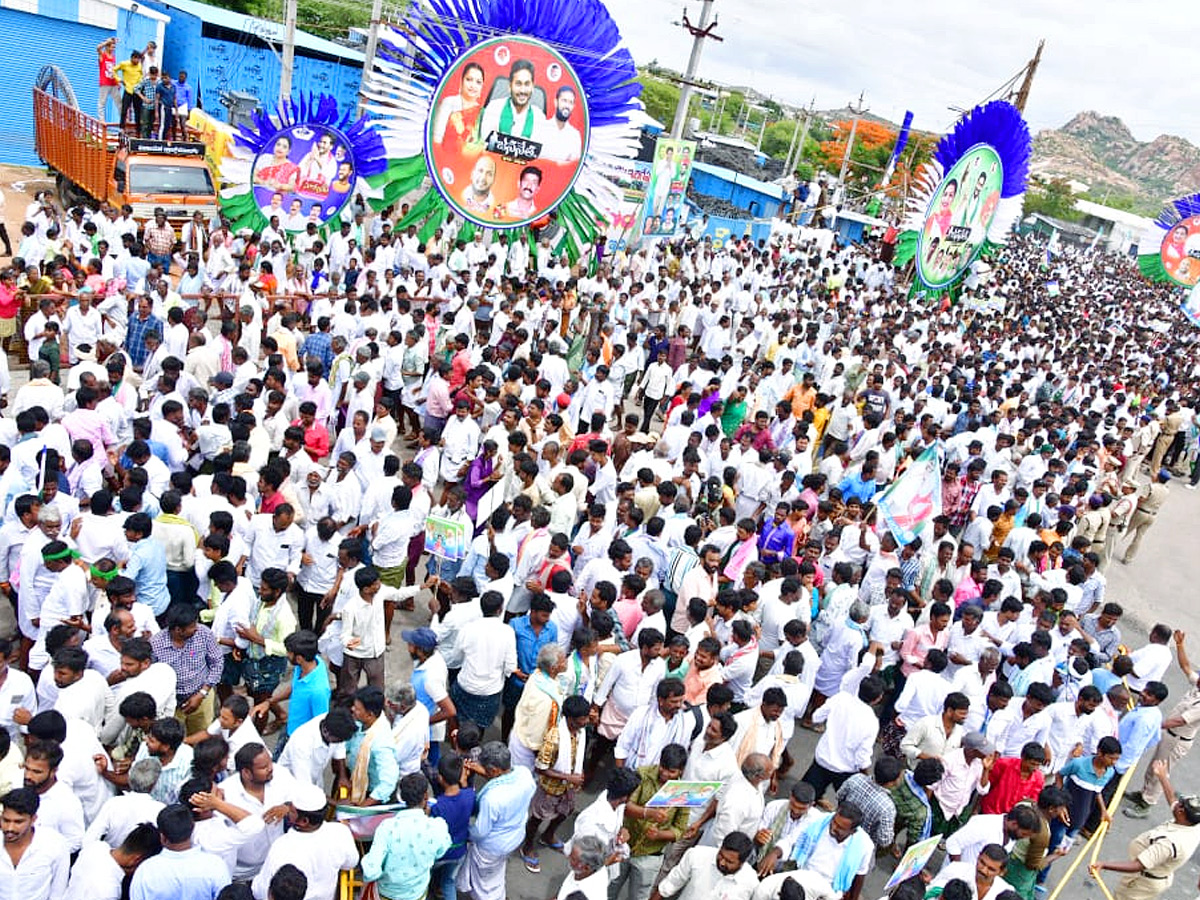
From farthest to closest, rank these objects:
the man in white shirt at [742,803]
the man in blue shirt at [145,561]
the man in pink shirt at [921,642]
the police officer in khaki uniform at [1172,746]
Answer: the police officer in khaki uniform at [1172,746] → the man in pink shirt at [921,642] → the man in blue shirt at [145,561] → the man in white shirt at [742,803]

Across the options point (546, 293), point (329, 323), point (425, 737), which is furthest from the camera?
point (546, 293)

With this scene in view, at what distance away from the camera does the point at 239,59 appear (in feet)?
90.3

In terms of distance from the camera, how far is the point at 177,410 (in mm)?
6797

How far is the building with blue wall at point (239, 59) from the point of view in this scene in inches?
1050

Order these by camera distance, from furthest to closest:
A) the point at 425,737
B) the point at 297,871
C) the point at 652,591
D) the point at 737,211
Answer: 1. the point at 737,211
2. the point at 652,591
3. the point at 425,737
4. the point at 297,871

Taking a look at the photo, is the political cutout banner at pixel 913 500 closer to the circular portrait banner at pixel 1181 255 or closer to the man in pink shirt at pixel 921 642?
the man in pink shirt at pixel 921 642

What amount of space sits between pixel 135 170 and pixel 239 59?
1516 cm

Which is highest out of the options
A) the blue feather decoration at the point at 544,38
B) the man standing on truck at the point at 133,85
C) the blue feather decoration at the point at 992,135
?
the blue feather decoration at the point at 992,135

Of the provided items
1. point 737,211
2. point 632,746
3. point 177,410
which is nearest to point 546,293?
point 177,410

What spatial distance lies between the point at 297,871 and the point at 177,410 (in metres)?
4.26

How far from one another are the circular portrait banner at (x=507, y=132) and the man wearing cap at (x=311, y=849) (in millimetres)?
7799

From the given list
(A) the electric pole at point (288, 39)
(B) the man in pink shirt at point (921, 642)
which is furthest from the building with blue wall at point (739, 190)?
(B) the man in pink shirt at point (921, 642)

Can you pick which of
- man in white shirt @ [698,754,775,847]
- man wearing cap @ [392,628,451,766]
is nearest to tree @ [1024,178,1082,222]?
man in white shirt @ [698,754,775,847]

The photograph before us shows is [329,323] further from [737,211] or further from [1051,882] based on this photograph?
[737,211]
